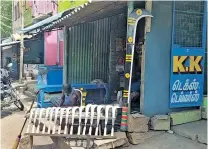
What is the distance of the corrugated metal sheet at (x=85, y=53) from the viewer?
27.1 ft

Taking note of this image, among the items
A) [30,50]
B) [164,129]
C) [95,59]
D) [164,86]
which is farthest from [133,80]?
[30,50]

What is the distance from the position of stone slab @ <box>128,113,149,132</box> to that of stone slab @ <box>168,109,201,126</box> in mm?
597

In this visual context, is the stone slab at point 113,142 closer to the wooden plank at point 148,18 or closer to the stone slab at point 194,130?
the stone slab at point 194,130

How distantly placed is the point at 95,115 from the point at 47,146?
1.47 metres

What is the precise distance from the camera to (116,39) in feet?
25.5

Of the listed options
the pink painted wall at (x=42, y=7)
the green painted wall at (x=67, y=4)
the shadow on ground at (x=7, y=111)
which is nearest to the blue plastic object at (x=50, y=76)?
the shadow on ground at (x=7, y=111)

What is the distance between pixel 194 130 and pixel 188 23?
6.63 feet

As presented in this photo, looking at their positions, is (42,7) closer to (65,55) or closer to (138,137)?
(65,55)

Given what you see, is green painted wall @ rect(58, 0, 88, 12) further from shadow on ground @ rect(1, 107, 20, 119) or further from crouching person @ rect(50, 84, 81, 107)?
crouching person @ rect(50, 84, 81, 107)

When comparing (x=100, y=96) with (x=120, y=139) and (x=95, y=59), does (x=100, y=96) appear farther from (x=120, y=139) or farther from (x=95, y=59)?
(x=120, y=139)

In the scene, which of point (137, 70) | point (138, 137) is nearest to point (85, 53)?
point (137, 70)

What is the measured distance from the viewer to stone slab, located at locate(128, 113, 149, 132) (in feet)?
15.7

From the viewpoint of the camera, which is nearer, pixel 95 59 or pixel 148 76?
pixel 148 76

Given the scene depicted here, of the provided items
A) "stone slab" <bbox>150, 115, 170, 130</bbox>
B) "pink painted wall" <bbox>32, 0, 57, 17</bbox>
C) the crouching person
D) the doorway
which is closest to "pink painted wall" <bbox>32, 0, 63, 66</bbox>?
"pink painted wall" <bbox>32, 0, 57, 17</bbox>
